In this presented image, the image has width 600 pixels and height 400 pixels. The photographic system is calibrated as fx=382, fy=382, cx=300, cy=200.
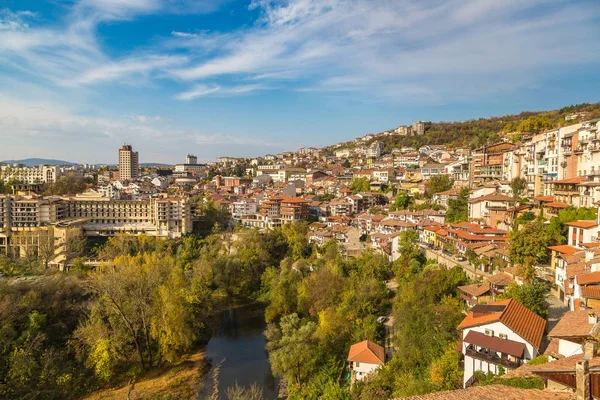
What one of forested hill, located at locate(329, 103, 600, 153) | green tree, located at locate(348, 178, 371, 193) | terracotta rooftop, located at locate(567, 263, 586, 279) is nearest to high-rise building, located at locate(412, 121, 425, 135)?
forested hill, located at locate(329, 103, 600, 153)

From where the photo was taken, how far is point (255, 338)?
1908 centimetres

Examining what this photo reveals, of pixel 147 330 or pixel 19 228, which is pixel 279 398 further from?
pixel 19 228

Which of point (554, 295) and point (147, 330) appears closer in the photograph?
point (554, 295)

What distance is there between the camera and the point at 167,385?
15203 millimetres

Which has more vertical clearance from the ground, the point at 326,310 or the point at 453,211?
the point at 453,211

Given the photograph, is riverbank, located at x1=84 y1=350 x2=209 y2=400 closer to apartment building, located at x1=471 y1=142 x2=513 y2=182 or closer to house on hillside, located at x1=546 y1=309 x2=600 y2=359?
house on hillside, located at x1=546 y1=309 x2=600 y2=359

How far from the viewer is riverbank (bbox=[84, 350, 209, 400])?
14.5 m

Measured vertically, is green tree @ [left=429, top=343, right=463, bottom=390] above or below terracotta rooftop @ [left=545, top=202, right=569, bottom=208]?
below

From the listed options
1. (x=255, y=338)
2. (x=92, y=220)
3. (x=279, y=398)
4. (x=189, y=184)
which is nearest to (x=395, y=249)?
(x=255, y=338)

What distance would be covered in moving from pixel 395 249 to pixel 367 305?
6.13 meters

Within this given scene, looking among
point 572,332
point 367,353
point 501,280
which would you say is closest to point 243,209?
point 367,353

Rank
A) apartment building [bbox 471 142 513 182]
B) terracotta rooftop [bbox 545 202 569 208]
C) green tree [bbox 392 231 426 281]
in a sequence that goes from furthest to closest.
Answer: apartment building [bbox 471 142 513 182] < green tree [bbox 392 231 426 281] < terracotta rooftop [bbox 545 202 569 208]

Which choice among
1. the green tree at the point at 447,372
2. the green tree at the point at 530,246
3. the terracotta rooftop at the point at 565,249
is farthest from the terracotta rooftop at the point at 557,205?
the green tree at the point at 447,372

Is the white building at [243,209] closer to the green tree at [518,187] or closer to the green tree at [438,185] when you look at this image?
the green tree at [438,185]
